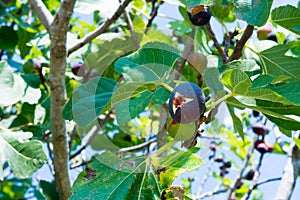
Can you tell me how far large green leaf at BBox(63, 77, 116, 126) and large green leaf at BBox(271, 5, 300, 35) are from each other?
0.54m

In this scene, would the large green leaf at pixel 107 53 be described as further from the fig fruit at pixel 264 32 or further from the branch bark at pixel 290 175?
the branch bark at pixel 290 175

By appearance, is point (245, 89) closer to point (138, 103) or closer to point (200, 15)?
point (138, 103)

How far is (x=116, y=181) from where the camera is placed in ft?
3.57

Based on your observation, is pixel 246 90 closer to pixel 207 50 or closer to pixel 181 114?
pixel 181 114

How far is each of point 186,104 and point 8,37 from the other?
4.92 feet

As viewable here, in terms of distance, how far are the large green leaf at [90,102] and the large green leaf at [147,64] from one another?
6cm

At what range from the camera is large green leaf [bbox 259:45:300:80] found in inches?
50.6

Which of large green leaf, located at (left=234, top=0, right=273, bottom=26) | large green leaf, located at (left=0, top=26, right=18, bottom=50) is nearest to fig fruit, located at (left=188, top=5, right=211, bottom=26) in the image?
large green leaf, located at (left=234, top=0, right=273, bottom=26)

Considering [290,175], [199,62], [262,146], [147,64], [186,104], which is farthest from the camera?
[262,146]

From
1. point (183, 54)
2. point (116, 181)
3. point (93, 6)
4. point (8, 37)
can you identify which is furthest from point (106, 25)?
point (8, 37)

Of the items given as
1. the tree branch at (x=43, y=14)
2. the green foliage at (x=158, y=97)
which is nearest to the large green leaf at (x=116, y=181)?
the green foliage at (x=158, y=97)

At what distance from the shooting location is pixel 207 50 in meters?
1.60

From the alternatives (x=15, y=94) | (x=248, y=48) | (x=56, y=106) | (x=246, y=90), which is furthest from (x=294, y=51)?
(x=15, y=94)

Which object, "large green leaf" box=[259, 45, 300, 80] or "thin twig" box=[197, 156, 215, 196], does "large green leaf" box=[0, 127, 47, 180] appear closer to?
"large green leaf" box=[259, 45, 300, 80]
